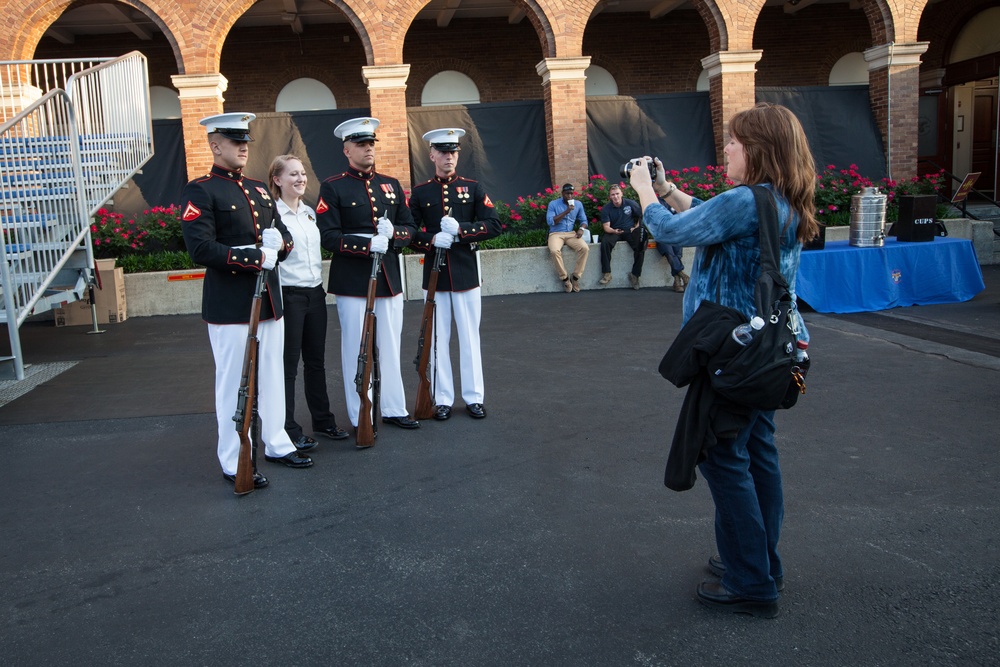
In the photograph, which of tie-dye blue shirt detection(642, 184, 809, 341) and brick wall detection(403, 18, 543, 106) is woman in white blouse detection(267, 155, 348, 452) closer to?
tie-dye blue shirt detection(642, 184, 809, 341)

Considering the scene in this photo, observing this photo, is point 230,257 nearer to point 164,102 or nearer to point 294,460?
point 294,460

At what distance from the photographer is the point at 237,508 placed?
14.0 ft

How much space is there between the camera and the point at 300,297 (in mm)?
5199

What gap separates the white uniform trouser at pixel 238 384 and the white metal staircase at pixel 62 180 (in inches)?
124

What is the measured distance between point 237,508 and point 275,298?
121cm

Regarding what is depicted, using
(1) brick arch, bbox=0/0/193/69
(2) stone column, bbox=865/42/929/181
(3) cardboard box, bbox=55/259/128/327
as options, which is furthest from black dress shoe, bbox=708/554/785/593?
(2) stone column, bbox=865/42/929/181

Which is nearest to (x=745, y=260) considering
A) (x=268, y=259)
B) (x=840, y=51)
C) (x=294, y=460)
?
(x=268, y=259)

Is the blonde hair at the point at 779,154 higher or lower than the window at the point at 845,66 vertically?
lower

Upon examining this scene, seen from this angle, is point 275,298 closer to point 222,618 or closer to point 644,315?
point 222,618

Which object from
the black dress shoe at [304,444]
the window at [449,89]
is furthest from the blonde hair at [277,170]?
the window at [449,89]

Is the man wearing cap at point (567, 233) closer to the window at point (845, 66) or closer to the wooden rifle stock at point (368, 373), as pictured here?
the wooden rifle stock at point (368, 373)

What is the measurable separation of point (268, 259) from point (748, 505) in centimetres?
286

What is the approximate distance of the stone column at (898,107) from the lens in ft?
51.2

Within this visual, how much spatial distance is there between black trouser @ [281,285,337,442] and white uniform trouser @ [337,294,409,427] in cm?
15
